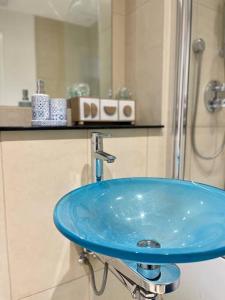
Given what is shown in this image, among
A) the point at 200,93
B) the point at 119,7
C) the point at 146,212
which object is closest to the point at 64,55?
the point at 119,7

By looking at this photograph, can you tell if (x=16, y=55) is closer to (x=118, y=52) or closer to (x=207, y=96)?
(x=118, y=52)

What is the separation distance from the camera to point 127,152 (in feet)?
2.95

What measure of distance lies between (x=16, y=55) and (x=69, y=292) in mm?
962

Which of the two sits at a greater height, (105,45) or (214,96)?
(105,45)

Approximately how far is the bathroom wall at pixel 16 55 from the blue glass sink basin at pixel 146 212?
55 centimetres

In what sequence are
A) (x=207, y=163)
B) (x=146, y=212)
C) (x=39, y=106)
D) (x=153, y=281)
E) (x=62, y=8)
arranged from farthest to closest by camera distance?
1. (x=207, y=163)
2. (x=62, y=8)
3. (x=39, y=106)
4. (x=146, y=212)
5. (x=153, y=281)

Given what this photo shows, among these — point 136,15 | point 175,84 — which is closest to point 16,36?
point 136,15

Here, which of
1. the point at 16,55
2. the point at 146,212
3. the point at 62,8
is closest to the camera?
the point at 146,212

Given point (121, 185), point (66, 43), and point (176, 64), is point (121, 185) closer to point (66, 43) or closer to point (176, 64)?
point (176, 64)

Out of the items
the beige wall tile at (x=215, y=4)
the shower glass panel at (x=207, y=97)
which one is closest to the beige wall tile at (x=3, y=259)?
the shower glass panel at (x=207, y=97)

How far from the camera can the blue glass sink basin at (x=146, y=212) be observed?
0.52 m

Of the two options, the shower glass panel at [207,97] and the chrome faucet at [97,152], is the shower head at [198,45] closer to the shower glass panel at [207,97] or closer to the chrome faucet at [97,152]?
the shower glass panel at [207,97]

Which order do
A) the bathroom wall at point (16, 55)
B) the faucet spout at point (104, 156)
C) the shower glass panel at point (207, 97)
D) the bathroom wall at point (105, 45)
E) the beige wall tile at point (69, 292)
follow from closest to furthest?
the faucet spout at point (104, 156), the beige wall tile at point (69, 292), the bathroom wall at point (16, 55), the shower glass panel at point (207, 97), the bathroom wall at point (105, 45)

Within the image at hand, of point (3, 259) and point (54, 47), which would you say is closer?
point (3, 259)
